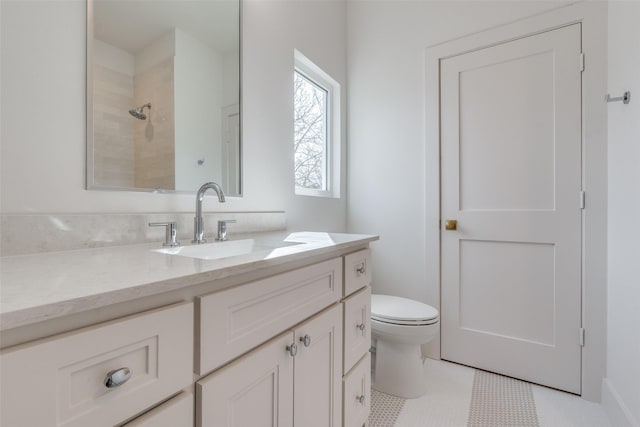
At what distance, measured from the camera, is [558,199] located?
1677 mm

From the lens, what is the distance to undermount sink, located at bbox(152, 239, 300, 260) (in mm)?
1025

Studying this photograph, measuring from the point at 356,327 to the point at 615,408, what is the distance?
125cm

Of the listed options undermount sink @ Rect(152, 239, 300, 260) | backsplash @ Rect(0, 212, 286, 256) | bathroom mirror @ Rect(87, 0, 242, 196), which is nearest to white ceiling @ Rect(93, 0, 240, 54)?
bathroom mirror @ Rect(87, 0, 242, 196)

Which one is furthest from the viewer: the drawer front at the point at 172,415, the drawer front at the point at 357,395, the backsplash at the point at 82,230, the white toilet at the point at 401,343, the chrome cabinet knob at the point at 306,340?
the white toilet at the point at 401,343

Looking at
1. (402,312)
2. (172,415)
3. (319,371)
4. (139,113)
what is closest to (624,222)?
(402,312)

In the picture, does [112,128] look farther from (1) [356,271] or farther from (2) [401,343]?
(2) [401,343]

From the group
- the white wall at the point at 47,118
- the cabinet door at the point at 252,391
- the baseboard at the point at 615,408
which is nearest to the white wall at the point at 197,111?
the white wall at the point at 47,118

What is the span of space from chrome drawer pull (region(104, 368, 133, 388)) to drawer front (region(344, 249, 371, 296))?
77cm

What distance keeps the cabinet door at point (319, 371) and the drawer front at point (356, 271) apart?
12 cm

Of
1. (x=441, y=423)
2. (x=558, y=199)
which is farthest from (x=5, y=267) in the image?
(x=558, y=199)

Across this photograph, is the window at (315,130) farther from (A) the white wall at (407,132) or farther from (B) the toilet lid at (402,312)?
(B) the toilet lid at (402,312)

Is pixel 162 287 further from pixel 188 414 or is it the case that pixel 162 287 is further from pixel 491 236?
pixel 491 236

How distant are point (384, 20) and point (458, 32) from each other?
1.76ft

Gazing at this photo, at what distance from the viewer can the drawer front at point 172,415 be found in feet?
1.66
